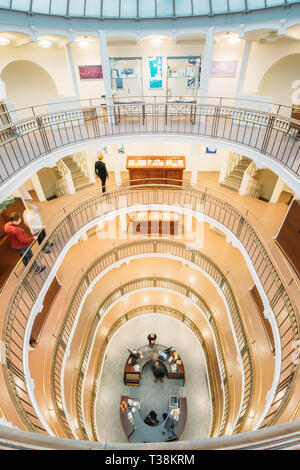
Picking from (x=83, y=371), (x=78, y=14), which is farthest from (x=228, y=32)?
(x=83, y=371)

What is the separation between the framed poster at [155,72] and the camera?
11344 mm

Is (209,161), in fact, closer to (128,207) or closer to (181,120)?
(181,120)

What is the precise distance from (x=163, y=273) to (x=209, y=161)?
7.01 m

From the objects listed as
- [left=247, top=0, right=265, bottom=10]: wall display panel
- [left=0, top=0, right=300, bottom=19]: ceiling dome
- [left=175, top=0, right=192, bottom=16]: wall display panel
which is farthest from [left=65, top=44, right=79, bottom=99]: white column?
[left=247, top=0, right=265, bottom=10]: wall display panel

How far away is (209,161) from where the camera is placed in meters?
13.8

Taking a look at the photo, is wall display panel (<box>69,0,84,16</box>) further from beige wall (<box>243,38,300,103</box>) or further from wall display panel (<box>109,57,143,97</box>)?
beige wall (<box>243,38,300,103</box>)

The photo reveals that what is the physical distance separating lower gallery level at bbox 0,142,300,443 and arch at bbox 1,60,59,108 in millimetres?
3042

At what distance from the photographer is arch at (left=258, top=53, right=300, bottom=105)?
10.1m

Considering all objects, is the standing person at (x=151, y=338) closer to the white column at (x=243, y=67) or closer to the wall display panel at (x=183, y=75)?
the white column at (x=243, y=67)

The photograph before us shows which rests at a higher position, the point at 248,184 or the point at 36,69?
the point at 36,69

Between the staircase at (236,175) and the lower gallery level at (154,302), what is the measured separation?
55mm

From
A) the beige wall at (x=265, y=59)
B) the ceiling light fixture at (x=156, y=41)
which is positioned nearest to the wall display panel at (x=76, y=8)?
the ceiling light fixture at (x=156, y=41)
